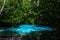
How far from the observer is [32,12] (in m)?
15.4

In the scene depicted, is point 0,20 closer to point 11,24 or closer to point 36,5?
point 11,24

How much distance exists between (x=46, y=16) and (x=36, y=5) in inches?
45.9

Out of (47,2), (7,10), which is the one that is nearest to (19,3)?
(7,10)

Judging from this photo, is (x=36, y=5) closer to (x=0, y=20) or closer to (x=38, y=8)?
(x=38, y=8)

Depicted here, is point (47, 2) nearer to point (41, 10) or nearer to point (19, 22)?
point (41, 10)

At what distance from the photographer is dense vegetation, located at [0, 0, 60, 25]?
585 inches

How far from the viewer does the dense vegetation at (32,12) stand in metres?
14.9

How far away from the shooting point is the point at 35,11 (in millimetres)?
15297

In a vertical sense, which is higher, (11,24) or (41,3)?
(41,3)

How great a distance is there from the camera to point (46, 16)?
15.0 m

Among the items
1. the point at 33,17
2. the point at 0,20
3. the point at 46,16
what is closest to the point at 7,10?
the point at 0,20

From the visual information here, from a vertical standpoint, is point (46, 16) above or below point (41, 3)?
below

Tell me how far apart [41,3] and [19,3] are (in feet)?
6.18

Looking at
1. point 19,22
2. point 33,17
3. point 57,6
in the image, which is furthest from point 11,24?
point 57,6
